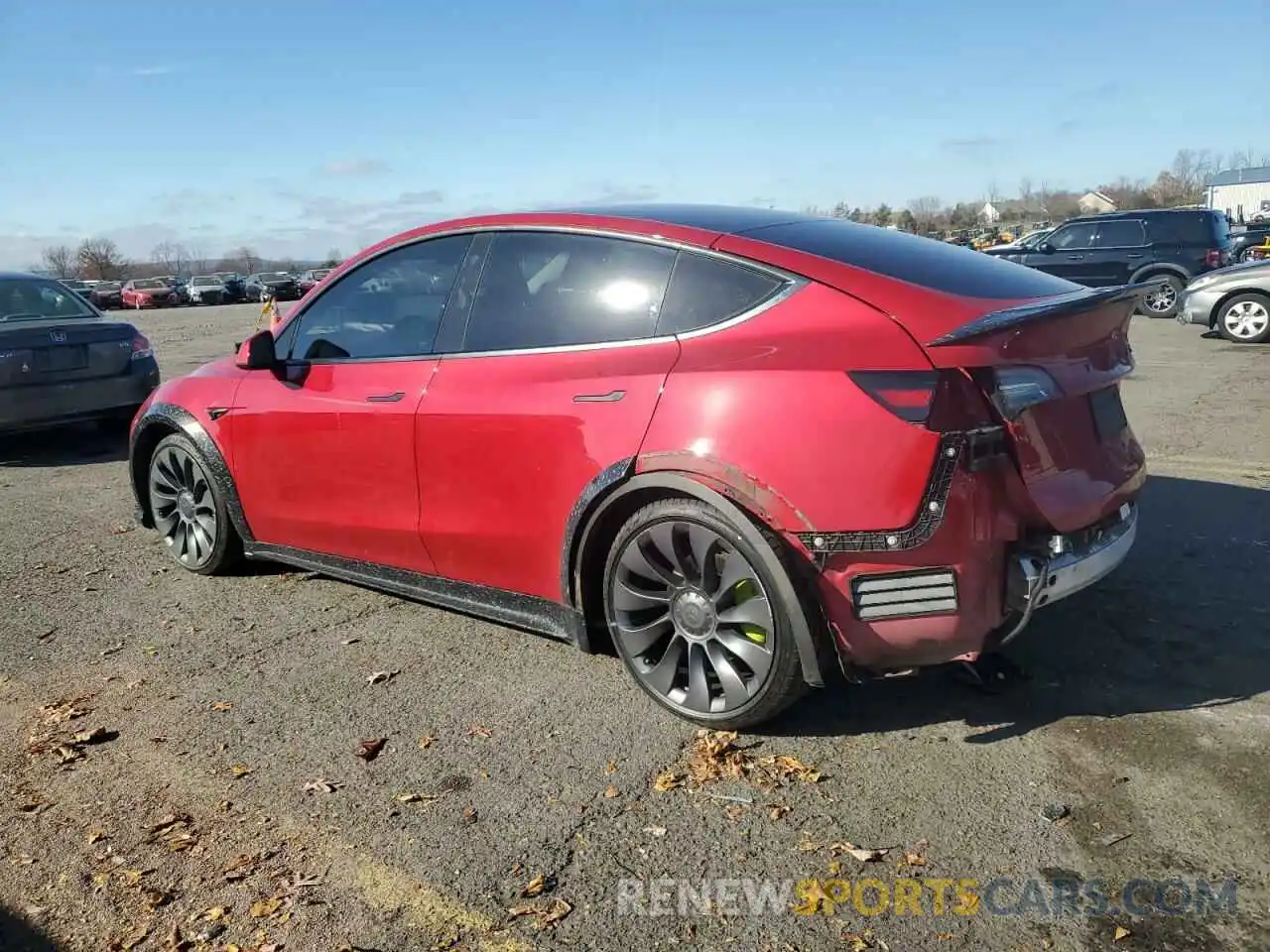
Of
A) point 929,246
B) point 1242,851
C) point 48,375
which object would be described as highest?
point 929,246

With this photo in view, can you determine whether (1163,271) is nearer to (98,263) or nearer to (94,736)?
(94,736)

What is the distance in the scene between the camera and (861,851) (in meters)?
2.71

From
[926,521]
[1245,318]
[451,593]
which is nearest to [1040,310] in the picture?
[926,521]

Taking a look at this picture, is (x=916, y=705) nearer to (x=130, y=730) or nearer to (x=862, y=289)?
(x=862, y=289)

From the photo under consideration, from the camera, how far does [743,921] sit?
248 centimetres

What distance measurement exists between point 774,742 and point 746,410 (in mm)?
1097

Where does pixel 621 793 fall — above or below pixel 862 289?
below

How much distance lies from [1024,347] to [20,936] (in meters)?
3.16

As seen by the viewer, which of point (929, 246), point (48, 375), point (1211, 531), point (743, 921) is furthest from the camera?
point (48, 375)

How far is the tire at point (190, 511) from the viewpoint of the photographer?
5.10 meters

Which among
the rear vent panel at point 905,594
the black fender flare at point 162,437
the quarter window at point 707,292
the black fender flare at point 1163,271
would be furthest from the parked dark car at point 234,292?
the rear vent panel at point 905,594

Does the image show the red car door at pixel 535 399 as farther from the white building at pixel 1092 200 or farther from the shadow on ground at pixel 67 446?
the white building at pixel 1092 200

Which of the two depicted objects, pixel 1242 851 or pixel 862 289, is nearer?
pixel 1242 851

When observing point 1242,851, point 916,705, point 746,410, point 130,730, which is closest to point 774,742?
point 916,705
